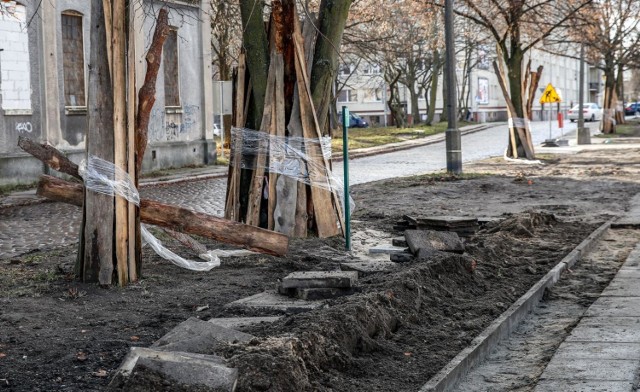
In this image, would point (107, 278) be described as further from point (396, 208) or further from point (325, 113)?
point (396, 208)

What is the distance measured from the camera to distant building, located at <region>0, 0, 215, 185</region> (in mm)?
22734

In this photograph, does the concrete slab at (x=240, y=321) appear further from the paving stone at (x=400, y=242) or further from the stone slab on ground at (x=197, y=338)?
the paving stone at (x=400, y=242)

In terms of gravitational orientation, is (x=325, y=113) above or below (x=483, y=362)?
above

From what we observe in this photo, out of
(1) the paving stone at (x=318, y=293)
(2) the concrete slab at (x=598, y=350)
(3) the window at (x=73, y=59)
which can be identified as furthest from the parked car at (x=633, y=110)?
(2) the concrete slab at (x=598, y=350)

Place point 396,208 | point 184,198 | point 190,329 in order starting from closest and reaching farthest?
1. point 190,329
2. point 396,208
3. point 184,198

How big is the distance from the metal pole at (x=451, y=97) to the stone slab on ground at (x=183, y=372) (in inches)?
778

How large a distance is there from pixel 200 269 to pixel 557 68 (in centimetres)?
11142

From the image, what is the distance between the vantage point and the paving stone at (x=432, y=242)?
10.4m

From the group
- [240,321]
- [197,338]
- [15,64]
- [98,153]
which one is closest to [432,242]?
[98,153]

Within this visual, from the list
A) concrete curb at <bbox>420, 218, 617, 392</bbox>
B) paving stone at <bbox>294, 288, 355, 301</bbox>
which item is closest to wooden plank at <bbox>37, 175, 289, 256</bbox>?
paving stone at <bbox>294, 288, 355, 301</bbox>

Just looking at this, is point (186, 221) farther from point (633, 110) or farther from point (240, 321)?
point (633, 110)

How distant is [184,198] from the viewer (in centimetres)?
2039

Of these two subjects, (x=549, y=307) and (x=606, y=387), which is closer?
(x=606, y=387)

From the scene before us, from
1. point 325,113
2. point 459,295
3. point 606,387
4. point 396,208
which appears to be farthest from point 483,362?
point 396,208
